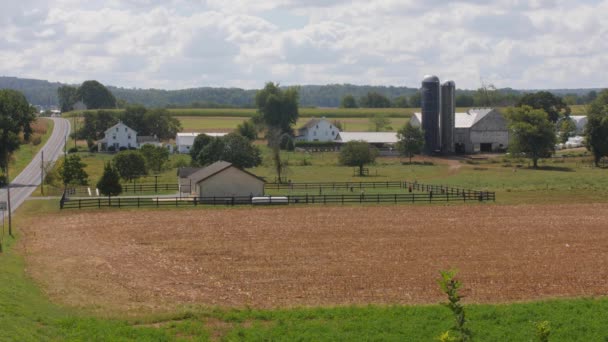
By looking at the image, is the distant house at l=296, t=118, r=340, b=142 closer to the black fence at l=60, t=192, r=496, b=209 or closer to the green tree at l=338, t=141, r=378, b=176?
the green tree at l=338, t=141, r=378, b=176

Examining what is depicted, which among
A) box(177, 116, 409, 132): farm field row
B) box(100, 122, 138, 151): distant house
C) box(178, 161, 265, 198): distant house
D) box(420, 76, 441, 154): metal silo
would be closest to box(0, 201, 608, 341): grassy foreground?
box(178, 161, 265, 198): distant house

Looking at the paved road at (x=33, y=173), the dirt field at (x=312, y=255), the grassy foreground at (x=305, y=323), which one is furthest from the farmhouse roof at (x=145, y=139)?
the grassy foreground at (x=305, y=323)

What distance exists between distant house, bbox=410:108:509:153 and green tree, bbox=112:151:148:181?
152ft

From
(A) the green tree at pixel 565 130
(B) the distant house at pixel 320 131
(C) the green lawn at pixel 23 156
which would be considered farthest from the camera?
(B) the distant house at pixel 320 131

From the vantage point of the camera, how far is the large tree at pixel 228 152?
8450 cm

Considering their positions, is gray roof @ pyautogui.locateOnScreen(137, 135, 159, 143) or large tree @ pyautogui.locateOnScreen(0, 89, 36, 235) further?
gray roof @ pyautogui.locateOnScreen(137, 135, 159, 143)

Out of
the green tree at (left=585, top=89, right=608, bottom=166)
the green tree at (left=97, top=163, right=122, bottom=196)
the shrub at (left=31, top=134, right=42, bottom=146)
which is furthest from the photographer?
the shrub at (left=31, top=134, right=42, bottom=146)

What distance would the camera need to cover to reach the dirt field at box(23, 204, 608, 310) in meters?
29.8

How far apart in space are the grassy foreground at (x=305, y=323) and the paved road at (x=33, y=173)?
113 feet

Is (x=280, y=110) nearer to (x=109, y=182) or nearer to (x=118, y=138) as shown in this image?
(x=118, y=138)

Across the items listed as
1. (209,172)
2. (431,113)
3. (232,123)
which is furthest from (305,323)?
(232,123)

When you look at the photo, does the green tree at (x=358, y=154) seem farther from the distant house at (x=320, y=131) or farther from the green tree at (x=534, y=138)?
the distant house at (x=320, y=131)

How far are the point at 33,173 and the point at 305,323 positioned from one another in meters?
70.0

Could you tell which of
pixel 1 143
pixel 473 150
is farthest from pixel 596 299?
pixel 473 150
